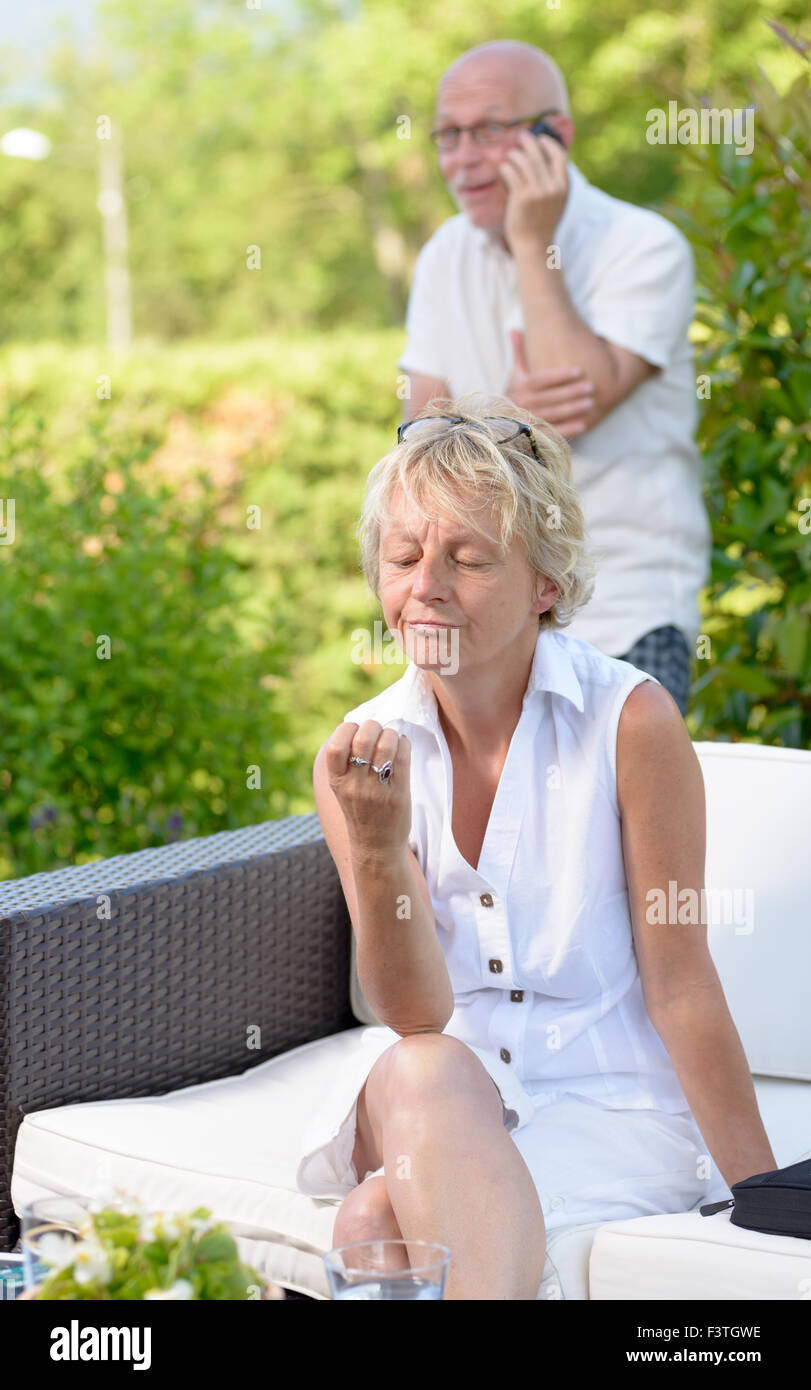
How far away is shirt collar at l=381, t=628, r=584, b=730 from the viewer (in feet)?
6.34

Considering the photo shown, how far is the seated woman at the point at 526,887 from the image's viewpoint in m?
1.76

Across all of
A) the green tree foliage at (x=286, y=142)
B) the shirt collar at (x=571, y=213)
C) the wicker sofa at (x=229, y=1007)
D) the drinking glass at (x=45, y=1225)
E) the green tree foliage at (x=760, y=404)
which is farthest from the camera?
the green tree foliage at (x=286, y=142)

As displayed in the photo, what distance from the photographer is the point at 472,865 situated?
198 centimetres

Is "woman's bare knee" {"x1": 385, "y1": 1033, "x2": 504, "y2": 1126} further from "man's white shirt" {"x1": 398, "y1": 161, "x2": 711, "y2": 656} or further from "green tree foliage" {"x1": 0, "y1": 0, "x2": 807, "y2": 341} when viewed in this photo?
"green tree foliage" {"x1": 0, "y1": 0, "x2": 807, "y2": 341}

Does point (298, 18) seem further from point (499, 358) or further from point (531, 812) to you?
point (531, 812)

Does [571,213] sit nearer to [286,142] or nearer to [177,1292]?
[177,1292]

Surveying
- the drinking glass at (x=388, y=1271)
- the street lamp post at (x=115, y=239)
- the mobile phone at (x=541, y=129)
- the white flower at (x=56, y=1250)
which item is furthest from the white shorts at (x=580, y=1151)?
the street lamp post at (x=115, y=239)

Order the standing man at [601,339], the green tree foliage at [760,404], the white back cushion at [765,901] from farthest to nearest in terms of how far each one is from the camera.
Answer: the green tree foliage at [760,404] < the standing man at [601,339] < the white back cushion at [765,901]

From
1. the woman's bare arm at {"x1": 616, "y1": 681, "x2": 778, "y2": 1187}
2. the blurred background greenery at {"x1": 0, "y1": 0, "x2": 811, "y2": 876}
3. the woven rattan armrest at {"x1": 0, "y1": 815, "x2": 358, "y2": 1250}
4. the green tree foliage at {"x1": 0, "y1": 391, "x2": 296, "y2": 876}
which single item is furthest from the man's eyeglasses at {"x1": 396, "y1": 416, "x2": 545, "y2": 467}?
the green tree foliage at {"x1": 0, "y1": 391, "x2": 296, "y2": 876}

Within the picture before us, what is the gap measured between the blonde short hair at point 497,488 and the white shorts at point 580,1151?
62 cm

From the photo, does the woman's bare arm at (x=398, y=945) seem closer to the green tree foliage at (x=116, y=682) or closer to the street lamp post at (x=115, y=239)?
the green tree foliage at (x=116, y=682)

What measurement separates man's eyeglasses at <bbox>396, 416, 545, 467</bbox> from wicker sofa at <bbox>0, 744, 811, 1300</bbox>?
75 cm

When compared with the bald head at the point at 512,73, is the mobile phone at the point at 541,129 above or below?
below
